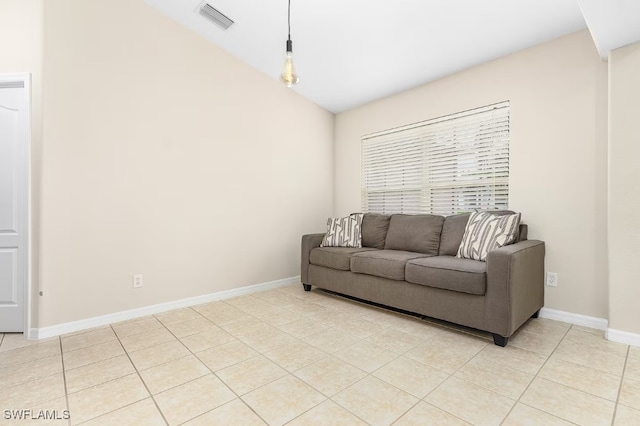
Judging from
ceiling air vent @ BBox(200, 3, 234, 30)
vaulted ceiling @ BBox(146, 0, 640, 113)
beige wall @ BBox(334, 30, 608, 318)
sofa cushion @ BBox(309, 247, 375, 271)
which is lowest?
sofa cushion @ BBox(309, 247, 375, 271)

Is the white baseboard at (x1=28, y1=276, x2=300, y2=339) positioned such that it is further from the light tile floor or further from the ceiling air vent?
the ceiling air vent

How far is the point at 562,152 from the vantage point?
262 cm

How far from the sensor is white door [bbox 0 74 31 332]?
7.92ft

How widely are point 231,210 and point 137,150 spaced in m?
1.10

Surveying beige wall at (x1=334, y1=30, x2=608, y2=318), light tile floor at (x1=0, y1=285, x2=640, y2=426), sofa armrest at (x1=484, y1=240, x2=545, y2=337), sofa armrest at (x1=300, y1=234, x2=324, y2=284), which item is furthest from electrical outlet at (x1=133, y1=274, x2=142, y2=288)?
beige wall at (x1=334, y1=30, x2=608, y2=318)

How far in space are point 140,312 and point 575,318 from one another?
3.84 metres

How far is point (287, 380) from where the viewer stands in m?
1.73

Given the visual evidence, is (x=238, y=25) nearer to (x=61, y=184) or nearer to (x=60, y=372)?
(x=61, y=184)

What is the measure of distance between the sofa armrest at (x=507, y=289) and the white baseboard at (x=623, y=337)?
55cm

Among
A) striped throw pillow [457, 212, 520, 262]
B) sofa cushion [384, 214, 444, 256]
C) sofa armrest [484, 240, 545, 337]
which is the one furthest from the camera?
sofa cushion [384, 214, 444, 256]

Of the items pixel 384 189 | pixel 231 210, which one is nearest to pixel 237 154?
pixel 231 210

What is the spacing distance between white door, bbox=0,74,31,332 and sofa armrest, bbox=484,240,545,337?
3569 millimetres

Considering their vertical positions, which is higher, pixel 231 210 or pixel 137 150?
pixel 137 150
